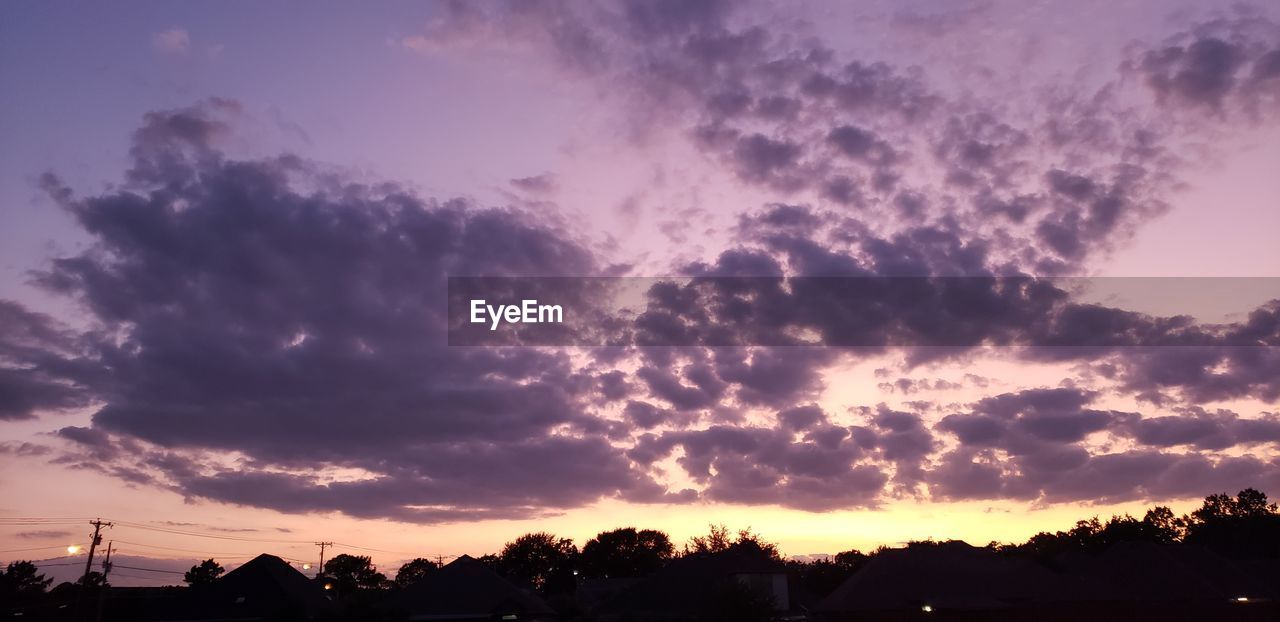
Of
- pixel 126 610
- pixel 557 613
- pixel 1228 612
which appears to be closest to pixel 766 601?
pixel 557 613

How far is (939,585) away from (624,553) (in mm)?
107862

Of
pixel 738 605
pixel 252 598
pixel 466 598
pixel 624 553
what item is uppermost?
pixel 624 553

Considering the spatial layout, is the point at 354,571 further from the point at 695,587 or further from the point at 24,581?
the point at 695,587

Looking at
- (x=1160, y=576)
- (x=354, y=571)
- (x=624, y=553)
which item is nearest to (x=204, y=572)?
(x=354, y=571)

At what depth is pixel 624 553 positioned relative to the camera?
580 ft

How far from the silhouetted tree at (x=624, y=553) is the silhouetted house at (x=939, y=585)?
95.7 m

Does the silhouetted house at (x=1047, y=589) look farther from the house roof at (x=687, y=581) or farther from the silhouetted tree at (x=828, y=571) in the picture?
the silhouetted tree at (x=828, y=571)

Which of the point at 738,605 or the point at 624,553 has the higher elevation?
the point at 624,553

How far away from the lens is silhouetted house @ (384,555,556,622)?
76750 mm

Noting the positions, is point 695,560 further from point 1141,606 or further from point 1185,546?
point 1185,546

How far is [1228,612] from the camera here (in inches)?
3059

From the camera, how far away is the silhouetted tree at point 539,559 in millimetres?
180500

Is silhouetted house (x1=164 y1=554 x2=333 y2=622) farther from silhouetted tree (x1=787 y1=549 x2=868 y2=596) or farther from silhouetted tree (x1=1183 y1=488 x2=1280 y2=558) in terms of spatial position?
silhouetted tree (x1=1183 y1=488 x2=1280 y2=558)

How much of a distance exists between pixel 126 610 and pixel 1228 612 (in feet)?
398
